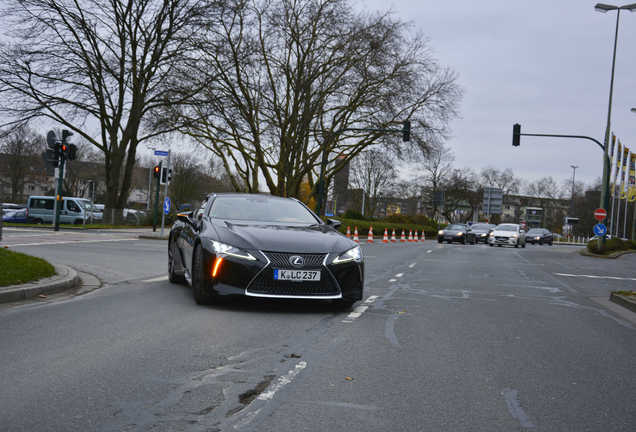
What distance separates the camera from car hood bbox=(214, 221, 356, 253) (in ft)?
24.9

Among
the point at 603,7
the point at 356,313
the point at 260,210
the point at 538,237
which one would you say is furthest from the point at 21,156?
the point at 356,313

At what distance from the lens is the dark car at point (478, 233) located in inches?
1891

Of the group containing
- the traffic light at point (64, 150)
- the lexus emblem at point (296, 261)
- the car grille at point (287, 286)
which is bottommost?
the car grille at point (287, 286)

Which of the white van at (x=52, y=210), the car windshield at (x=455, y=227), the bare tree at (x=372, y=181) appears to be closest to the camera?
the white van at (x=52, y=210)

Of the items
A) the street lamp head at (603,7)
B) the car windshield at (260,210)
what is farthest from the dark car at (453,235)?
the car windshield at (260,210)

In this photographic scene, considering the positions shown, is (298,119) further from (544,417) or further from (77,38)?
(544,417)

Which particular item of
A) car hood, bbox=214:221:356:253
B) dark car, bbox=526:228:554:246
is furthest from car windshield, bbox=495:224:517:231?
car hood, bbox=214:221:356:253

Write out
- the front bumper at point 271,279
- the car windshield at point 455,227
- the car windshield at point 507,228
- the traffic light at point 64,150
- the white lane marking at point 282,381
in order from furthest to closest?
1. the car windshield at point 455,227
2. the car windshield at point 507,228
3. the traffic light at point 64,150
4. the front bumper at point 271,279
5. the white lane marking at point 282,381

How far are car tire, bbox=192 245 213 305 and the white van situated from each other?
39631mm

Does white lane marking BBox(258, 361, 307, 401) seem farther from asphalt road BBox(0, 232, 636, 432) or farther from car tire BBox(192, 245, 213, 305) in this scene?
car tire BBox(192, 245, 213, 305)

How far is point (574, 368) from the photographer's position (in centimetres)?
554

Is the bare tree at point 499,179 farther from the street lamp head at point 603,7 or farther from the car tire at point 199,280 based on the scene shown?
the car tire at point 199,280

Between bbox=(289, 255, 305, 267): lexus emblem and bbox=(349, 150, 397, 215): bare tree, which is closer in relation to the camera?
bbox=(289, 255, 305, 267): lexus emblem

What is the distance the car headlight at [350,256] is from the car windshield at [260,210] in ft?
3.69
